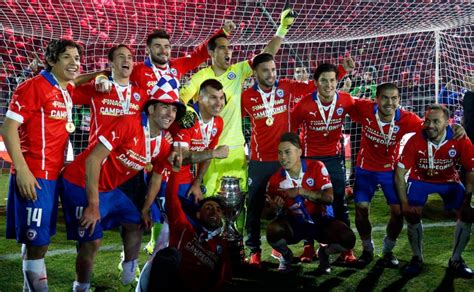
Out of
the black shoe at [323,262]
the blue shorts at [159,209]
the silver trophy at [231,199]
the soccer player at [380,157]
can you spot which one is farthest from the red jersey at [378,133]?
the blue shorts at [159,209]

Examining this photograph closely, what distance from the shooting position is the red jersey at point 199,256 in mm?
3340

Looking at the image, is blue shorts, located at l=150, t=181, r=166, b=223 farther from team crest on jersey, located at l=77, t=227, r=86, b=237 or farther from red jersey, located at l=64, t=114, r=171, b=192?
team crest on jersey, located at l=77, t=227, r=86, b=237

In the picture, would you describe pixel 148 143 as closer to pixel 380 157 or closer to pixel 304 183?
pixel 304 183

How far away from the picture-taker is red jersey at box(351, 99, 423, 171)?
520 centimetres

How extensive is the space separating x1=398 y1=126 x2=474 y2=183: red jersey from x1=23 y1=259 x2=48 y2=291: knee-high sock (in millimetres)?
2875

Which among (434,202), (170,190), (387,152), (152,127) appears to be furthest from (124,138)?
(434,202)

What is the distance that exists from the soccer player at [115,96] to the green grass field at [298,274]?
109 centimetres

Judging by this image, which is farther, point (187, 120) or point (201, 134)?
point (201, 134)

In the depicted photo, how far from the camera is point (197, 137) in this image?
480cm

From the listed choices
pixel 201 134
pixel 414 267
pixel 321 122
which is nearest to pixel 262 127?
pixel 321 122

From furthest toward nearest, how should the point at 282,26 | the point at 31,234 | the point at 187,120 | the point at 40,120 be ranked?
the point at 282,26
the point at 187,120
the point at 40,120
the point at 31,234

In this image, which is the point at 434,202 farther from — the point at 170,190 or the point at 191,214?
the point at 191,214

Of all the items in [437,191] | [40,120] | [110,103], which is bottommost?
[437,191]

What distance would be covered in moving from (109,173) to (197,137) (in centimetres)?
108
